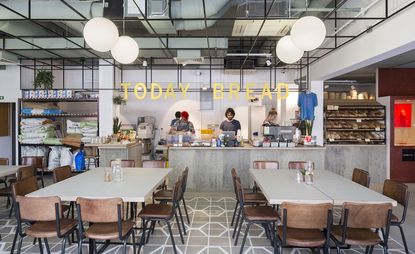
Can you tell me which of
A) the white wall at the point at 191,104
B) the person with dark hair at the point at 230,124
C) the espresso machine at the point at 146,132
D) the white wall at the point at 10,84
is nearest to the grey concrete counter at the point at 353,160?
the person with dark hair at the point at 230,124

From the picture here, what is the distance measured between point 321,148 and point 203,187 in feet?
9.12

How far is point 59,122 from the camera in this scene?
9.02m

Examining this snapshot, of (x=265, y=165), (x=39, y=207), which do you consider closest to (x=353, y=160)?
(x=265, y=165)

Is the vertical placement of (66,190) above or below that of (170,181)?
above

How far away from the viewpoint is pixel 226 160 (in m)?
6.74

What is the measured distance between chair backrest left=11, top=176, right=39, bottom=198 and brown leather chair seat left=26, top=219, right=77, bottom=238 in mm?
417

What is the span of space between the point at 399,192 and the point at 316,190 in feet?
3.00

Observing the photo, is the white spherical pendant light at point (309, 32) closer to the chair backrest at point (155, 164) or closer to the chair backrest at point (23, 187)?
the chair backrest at point (155, 164)

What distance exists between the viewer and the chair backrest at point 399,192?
10.2 ft

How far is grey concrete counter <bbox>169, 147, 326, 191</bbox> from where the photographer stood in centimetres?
672

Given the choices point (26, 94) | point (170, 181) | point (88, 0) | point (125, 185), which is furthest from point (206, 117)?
point (125, 185)

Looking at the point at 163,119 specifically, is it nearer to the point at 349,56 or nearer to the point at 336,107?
the point at 336,107

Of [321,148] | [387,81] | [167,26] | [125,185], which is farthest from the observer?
[387,81]

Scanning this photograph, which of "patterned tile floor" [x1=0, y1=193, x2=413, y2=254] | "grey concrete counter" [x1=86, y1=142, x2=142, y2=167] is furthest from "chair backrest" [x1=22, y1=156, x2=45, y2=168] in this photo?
"grey concrete counter" [x1=86, y1=142, x2=142, y2=167]
